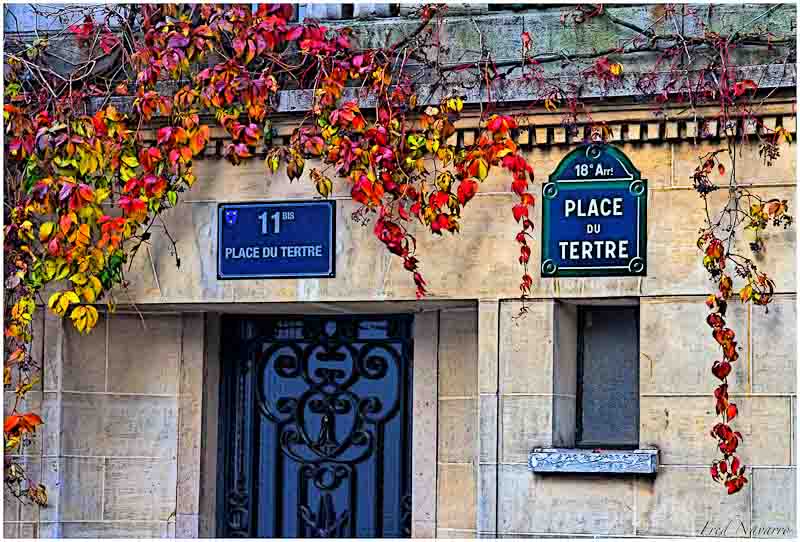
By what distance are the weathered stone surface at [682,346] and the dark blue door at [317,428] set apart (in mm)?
1609

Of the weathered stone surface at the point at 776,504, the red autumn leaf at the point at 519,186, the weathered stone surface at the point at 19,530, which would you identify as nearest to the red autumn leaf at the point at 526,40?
the red autumn leaf at the point at 519,186

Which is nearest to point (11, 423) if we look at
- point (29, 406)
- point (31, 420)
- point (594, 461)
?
point (31, 420)

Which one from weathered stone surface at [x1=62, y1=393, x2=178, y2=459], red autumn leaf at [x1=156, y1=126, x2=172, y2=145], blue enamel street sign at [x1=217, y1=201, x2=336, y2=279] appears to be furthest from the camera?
weathered stone surface at [x1=62, y1=393, x2=178, y2=459]

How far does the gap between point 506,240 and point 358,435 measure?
158cm

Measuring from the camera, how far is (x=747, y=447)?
8.26 m

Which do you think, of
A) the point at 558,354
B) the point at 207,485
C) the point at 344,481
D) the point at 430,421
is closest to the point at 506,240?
the point at 558,354

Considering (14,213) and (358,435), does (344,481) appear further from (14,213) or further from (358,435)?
(14,213)

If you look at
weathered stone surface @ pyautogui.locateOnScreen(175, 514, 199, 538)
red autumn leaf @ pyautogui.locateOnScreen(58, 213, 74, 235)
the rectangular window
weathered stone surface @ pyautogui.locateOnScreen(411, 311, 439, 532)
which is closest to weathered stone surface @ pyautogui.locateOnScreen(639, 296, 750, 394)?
the rectangular window

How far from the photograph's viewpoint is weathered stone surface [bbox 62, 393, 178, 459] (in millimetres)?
9477

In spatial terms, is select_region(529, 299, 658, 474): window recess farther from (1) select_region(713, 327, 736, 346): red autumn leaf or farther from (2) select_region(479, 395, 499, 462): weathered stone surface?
(1) select_region(713, 327, 736, 346): red autumn leaf

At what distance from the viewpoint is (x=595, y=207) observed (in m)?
8.61

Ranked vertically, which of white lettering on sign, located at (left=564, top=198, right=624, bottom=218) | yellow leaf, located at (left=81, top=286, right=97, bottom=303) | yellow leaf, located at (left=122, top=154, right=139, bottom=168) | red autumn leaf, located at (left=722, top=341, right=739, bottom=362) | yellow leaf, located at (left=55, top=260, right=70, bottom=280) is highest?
yellow leaf, located at (left=122, top=154, right=139, bottom=168)

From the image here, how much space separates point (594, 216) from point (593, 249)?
0.17 metres

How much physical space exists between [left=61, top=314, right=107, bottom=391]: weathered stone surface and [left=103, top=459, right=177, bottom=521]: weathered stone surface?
47 cm
